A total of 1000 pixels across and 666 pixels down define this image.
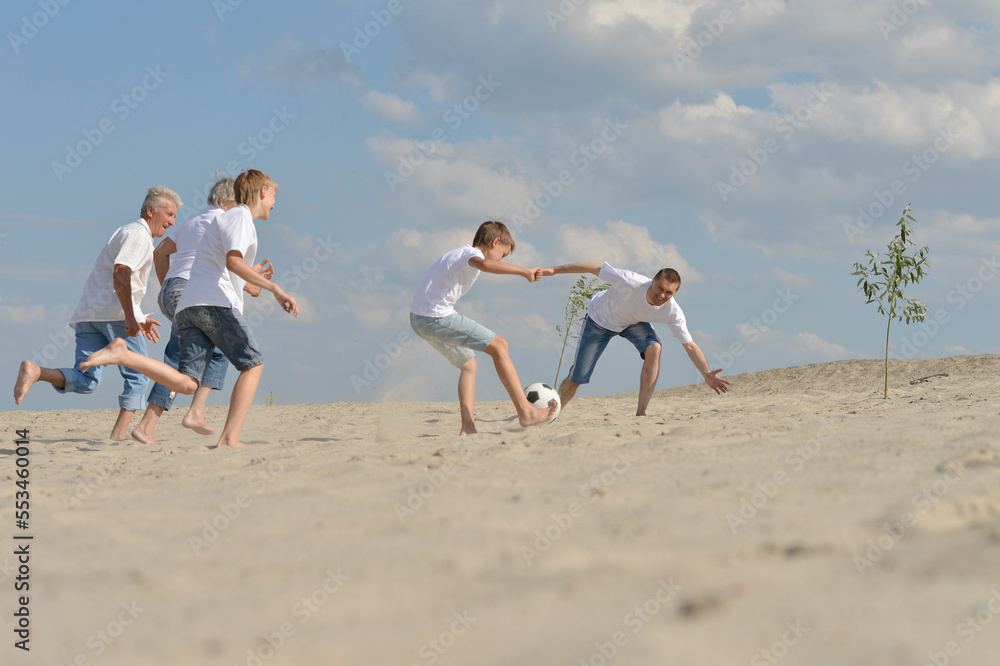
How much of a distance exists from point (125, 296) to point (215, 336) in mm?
1062

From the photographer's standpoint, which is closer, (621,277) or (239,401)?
(239,401)

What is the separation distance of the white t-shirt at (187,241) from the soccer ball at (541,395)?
10.1 ft

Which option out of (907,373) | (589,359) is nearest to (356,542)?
(589,359)

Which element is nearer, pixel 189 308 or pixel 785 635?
pixel 785 635

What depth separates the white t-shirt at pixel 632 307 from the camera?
709 centimetres

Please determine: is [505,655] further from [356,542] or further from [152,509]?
[152,509]

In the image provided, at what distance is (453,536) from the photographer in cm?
253

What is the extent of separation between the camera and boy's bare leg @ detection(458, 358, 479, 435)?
5.90 metres

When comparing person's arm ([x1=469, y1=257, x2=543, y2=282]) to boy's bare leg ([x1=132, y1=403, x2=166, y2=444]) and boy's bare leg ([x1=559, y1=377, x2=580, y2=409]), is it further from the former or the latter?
boy's bare leg ([x1=132, y1=403, x2=166, y2=444])

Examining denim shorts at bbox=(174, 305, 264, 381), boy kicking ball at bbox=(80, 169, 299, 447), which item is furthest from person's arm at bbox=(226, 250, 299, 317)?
denim shorts at bbox=(174, 305, 264, 381)

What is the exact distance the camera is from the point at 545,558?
7.54 feet

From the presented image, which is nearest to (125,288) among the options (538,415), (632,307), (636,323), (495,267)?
(495,267)

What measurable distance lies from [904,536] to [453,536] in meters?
1.42

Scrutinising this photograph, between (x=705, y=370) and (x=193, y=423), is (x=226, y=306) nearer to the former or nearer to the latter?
(x=193, y=423)
